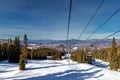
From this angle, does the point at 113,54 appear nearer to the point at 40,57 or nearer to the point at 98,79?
the point at 98,79

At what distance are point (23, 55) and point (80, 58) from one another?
44552mm

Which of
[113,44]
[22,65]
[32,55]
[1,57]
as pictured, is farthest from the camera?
[32,55]

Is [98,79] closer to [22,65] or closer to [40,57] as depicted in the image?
[22,65]

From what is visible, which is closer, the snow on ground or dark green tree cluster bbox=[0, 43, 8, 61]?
the snow on ground

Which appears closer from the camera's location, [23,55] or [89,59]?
[23,55]

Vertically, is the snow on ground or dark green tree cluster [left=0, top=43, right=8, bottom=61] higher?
dark green tree cluster [left=0, top=43, right=8, bottom=61]

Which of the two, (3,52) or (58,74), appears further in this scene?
(3,52)

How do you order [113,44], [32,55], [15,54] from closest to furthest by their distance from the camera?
1. [113,44]
2. [15,54]
3. [32,55]

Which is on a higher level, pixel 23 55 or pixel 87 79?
pixel 23 55

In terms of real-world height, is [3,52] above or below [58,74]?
above

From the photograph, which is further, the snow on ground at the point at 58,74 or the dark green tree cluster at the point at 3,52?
the dark green tree cluster at the point at 3,52

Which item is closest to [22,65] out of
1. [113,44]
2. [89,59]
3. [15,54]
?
[113,44]

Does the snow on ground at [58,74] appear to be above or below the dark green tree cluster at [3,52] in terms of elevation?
below

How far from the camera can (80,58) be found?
9281 cm
